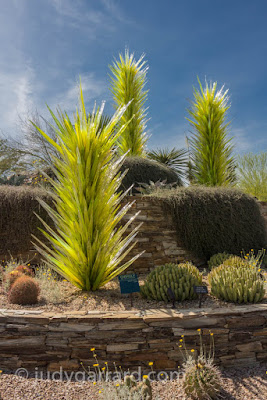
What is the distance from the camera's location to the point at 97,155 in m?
4.29

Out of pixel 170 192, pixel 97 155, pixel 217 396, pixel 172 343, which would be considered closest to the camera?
pixel 217 396

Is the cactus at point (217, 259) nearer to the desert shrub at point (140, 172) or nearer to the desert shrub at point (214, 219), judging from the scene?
the desert shrub at point (214, 219)

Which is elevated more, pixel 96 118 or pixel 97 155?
pixel 96 118

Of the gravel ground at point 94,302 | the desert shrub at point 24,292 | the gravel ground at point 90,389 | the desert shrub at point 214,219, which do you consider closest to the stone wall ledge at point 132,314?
the gravel ground at point 94,302

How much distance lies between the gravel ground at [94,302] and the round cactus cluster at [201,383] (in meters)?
0.95

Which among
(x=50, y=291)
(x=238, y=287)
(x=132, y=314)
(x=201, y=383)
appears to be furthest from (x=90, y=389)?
(x=238, y=287)

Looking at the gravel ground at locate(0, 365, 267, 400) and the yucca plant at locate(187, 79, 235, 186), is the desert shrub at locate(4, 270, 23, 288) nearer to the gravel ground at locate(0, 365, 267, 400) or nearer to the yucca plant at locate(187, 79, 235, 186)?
the gravel ground at locate(0, 365, 267, 400)

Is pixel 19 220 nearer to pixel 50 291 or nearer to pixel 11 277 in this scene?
pixel 11 277

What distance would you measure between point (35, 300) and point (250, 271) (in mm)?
2900

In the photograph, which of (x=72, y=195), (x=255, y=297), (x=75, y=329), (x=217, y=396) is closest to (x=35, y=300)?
(x=75, y=329)

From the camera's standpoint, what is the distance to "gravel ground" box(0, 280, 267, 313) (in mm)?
3896

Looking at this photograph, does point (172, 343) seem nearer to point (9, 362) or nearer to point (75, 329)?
point (75, 329)

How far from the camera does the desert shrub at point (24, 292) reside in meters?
4.07

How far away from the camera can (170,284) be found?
4.12 meters
